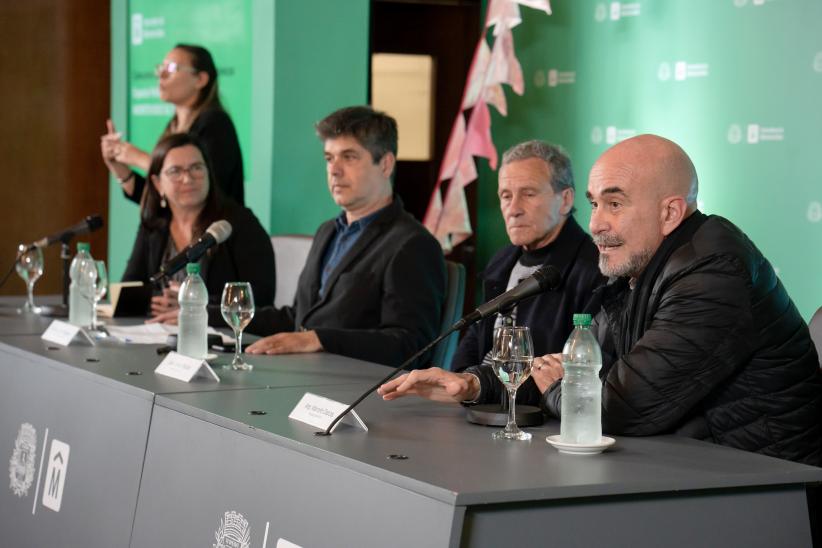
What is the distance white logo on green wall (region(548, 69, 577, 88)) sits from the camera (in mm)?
5119

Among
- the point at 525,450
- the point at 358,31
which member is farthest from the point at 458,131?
the point at 525,450

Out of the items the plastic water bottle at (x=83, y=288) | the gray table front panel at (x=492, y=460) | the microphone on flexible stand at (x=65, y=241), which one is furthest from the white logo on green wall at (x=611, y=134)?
the gray table front panel at (x=492, y=460)

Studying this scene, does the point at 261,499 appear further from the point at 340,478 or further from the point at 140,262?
the point at 140,262

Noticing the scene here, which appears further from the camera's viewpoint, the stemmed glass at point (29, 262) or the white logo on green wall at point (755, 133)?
the white logo on green wall at point (755, 133)

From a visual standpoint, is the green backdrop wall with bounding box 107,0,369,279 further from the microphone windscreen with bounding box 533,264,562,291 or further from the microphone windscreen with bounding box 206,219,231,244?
the microphone windscreen with bounding box 533,264,562,291

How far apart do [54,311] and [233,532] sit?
6.65ft

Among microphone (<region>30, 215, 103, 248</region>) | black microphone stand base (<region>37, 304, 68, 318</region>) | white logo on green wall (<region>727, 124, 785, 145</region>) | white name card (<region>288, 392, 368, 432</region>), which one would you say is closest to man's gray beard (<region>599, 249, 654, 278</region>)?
white name card (<region>288, 392, 368, 432</region>)

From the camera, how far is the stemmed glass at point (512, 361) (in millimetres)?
2018

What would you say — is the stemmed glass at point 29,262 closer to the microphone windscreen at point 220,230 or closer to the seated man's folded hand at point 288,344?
the microphone windscreen at point 220,230

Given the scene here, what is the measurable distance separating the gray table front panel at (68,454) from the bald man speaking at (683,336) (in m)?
0.63

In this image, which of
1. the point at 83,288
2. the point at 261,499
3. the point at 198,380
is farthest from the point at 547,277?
the point at 83,288

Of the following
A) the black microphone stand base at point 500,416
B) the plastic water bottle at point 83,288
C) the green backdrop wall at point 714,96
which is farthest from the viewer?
the green backdrop wall at point 714,96

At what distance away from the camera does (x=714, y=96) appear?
14.1 feet

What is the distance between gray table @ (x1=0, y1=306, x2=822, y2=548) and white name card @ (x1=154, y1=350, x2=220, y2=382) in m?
0.04
